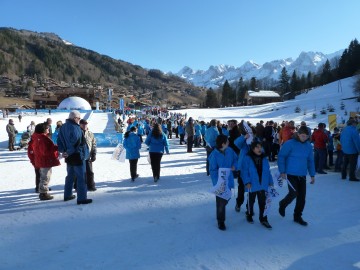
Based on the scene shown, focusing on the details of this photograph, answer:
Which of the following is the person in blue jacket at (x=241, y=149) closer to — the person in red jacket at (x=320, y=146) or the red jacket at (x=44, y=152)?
the red jacket at (x=44, y=152)

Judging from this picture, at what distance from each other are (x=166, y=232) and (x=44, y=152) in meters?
3.13

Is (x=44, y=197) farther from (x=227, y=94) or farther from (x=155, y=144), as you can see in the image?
(x=227, y=94)

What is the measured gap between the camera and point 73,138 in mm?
5363

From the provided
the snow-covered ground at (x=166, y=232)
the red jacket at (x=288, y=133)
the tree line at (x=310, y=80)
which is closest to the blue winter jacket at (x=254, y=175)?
the snow-covered ground at (x=166, y=232)

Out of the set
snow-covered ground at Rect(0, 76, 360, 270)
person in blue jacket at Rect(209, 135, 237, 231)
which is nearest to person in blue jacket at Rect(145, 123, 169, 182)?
snow-covered ground at Rect(0, 76, 360, 270)

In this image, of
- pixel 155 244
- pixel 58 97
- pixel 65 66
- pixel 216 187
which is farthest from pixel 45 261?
pixel 65 66

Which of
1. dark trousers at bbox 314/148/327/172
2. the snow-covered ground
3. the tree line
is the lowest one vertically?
the snow-covered ground

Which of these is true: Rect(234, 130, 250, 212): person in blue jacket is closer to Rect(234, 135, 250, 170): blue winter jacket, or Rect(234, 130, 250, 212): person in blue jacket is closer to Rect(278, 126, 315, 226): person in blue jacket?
Rect(234, 135, 250, 170): blue winter jacket

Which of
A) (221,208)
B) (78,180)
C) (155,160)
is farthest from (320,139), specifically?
(78,180)

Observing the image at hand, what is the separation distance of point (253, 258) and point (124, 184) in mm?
4525

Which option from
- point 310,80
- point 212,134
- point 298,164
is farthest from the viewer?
point 310,80

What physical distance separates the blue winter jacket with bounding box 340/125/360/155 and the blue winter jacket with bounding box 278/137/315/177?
3354 millimetres

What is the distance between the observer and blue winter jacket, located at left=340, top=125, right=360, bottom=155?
7329 mm

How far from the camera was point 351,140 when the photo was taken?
743cm
